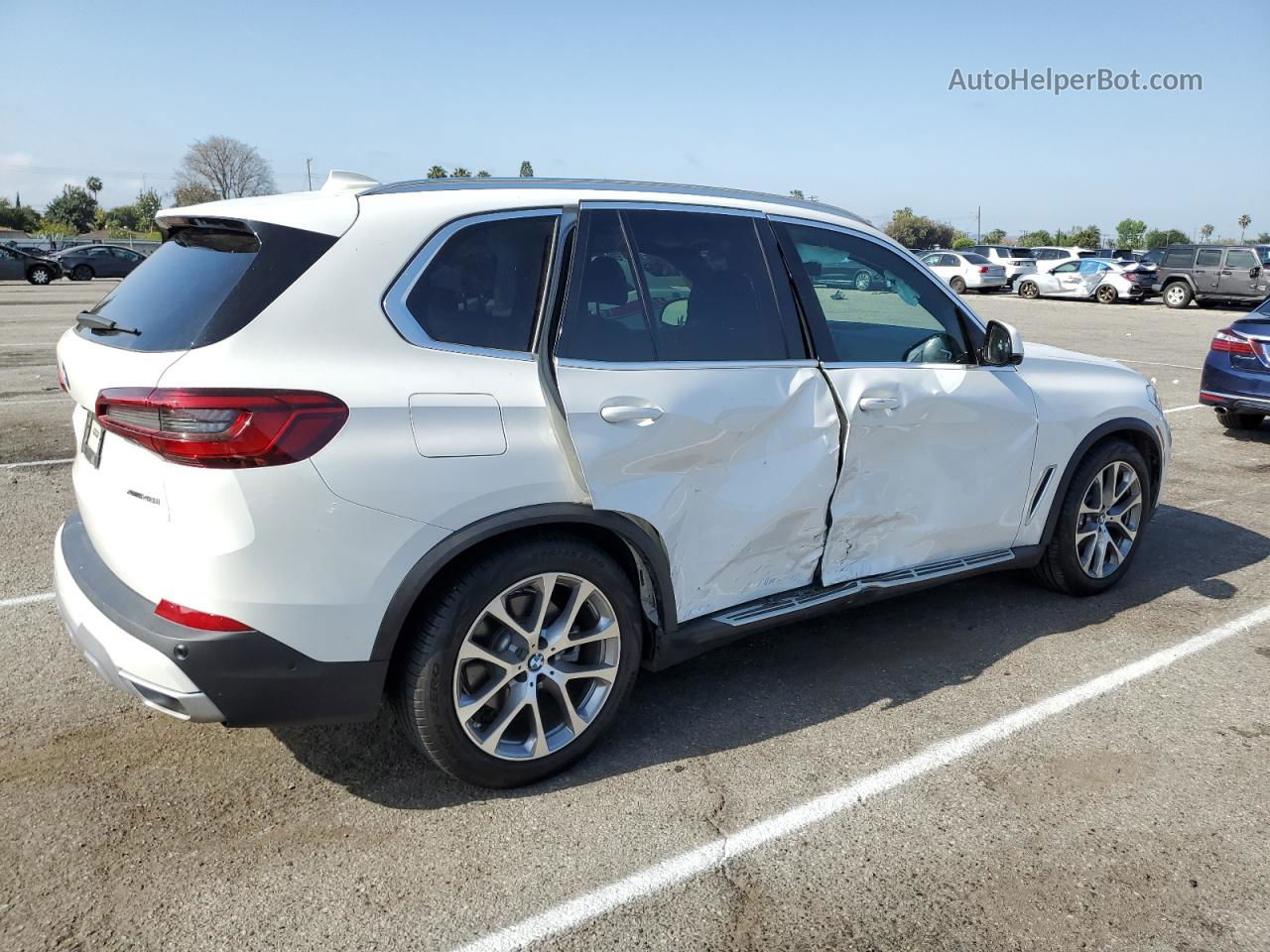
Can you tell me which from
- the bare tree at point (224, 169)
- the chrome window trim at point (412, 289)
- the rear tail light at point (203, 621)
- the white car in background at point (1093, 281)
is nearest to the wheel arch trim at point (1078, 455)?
the chrome window trim at point (412, 289)

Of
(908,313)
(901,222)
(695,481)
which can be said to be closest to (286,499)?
(695,481)

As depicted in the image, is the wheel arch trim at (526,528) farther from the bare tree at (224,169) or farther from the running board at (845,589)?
the bare tree at (224,169)

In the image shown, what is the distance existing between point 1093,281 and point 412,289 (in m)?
31.8

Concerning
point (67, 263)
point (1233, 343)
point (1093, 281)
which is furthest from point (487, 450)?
point (67, 263)

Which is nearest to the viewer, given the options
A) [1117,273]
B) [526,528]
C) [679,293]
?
[526,528]

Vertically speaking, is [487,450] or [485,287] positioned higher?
[485,287]

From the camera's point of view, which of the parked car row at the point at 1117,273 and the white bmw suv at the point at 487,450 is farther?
the parked car row at the point at 1117,273

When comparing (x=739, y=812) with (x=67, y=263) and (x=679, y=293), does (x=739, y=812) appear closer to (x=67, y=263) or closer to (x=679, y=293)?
(x=679, y=293)

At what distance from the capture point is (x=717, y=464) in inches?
130

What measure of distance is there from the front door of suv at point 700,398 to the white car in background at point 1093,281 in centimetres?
2997

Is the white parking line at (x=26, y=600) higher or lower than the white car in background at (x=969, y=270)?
lower

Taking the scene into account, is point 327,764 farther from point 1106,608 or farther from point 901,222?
point 901,222

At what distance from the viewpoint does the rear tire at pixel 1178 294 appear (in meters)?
27.1

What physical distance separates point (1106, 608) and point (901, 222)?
276 feet
